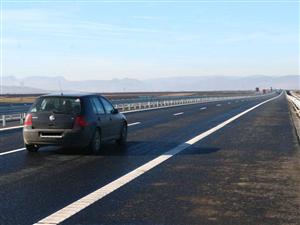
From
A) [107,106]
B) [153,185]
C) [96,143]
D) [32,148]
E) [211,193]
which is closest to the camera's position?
[211,193]

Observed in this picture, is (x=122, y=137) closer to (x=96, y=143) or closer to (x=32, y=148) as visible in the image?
(x=96, y=143)

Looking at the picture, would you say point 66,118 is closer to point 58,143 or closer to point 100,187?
point 58,143

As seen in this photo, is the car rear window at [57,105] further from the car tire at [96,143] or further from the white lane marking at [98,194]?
the white lane marking at [98,194]

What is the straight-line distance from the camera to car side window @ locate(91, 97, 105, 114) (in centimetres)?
1287

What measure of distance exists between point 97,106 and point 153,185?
5071 millimetres

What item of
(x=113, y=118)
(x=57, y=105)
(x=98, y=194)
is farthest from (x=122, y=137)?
(x=98, y=194)

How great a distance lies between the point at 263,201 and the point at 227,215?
41.1 inches

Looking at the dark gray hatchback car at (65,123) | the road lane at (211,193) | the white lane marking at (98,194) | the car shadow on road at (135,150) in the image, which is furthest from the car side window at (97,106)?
the road lane at (211,193)

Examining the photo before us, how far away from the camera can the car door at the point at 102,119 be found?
12.9 metres

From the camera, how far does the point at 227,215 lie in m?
6.38

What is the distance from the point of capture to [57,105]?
12.5 metres

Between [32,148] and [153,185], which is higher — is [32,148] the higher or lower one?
the higher one

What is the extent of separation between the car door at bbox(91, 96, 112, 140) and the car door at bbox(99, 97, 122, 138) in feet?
0.70

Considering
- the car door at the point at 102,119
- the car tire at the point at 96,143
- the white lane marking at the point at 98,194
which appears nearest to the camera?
the white lane marking at the point at 98,194
